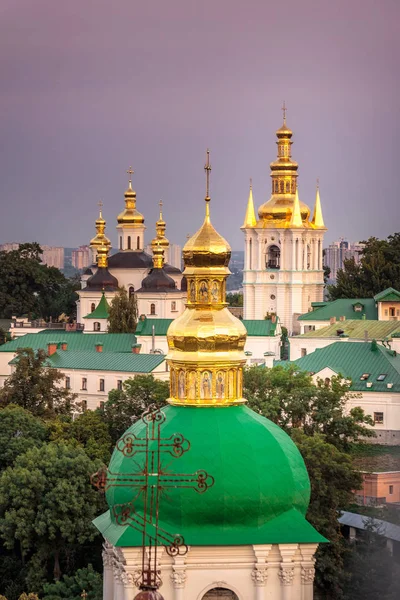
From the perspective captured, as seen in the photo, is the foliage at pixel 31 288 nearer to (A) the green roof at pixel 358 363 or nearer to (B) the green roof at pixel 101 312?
(B) the green roof at pixel 101 312

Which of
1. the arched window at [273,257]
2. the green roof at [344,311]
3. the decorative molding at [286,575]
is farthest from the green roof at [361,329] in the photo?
the decorative molding at [286,575]

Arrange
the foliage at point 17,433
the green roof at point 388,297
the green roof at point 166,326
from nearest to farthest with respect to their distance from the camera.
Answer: the foliage at point 17,433, the green roof at point 166,326, the green roof at point 388,297

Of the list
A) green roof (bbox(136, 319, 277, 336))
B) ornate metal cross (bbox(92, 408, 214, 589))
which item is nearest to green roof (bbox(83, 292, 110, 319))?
green roof (bbox(136, 319, 277, 336))

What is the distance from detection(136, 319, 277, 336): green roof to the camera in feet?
245

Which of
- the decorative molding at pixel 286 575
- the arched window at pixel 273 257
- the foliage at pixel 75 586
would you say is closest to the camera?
the decorative molding at pixel 286 575

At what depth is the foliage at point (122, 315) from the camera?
8112 centimetres

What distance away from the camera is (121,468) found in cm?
2331

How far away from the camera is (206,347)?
23.7 m

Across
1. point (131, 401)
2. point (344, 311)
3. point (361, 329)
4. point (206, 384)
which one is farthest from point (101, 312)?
point (206, 384)

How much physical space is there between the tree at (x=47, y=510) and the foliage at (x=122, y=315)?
3917cm

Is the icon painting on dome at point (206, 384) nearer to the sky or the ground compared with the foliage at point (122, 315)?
nearer to the ground

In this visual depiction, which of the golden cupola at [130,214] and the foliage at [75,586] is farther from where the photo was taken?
the golden cupola at [130,214]

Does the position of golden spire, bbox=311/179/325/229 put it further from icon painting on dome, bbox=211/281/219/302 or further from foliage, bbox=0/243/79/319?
icon painting on dome, bbox=211/281/219/302

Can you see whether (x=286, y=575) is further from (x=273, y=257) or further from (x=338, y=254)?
(x=338, y=254)
